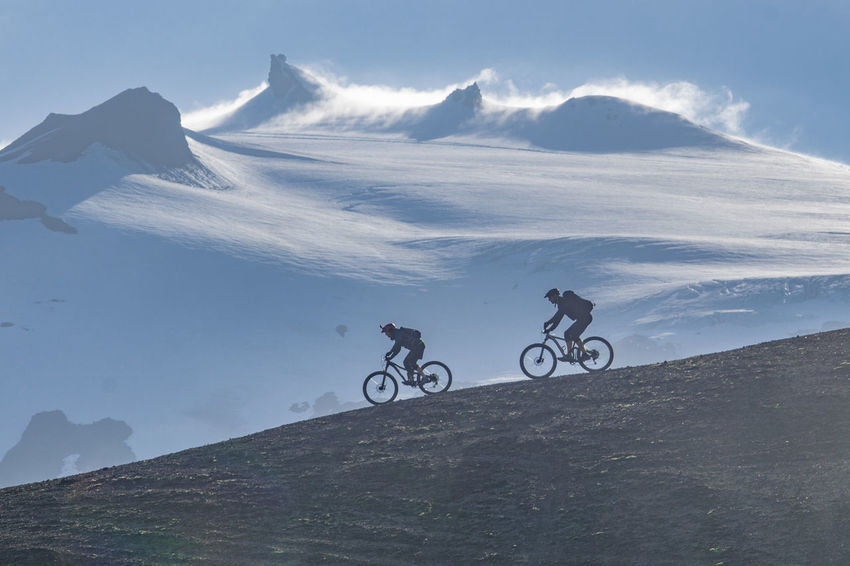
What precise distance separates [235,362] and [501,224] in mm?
66716

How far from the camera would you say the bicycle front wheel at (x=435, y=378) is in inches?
977

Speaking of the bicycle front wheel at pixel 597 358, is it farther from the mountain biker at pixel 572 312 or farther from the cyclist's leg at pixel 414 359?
the cyclist's leg at pixel 414 359

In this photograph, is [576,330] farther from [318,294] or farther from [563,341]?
[318,294]

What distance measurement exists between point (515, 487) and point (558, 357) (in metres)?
8.60

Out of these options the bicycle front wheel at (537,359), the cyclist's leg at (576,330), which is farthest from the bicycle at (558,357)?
the cyclist's leg at (576,330)

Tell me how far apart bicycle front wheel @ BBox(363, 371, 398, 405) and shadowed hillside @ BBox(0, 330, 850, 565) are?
1786 millimetres

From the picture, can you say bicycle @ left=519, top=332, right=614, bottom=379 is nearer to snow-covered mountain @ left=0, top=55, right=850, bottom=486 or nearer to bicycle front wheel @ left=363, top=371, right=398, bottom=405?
bicycle front wheel @ left=363, top=371, right=398, bottom=405

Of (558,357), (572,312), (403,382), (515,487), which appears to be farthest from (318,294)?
(515,487)

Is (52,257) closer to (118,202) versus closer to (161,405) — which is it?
(118,202)

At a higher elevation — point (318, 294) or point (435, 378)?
point (318, 294)

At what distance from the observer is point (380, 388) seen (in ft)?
Result: 83.5

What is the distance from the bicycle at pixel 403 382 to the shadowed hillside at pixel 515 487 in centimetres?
138

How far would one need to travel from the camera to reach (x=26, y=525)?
16.8 metres

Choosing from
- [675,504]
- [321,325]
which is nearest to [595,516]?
[675,504]
